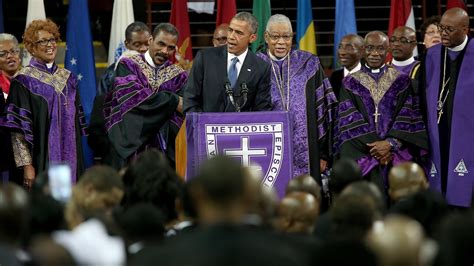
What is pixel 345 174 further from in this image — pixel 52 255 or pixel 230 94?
pixel 52 255

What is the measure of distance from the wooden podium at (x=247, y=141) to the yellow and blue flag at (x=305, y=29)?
14.6 ft

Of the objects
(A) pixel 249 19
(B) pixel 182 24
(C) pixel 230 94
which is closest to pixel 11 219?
(C) pixel 230 94

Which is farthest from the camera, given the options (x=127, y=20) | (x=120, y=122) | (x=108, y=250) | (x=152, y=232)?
(x=127, y=20)

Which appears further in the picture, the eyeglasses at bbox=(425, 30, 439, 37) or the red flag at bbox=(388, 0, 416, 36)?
the red flag at bbox=(388, 0, 416, 36)

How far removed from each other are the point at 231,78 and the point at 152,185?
3100mm

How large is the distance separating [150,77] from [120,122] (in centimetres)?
49

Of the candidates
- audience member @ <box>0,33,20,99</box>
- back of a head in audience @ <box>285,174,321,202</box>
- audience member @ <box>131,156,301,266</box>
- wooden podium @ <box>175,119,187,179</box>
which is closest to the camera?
audience member @ <box>131,156,301,266</box>

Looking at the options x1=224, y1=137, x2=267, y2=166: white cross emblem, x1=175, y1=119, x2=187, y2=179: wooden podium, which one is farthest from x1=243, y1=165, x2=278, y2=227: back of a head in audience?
x1=175, y1=119, x2=187, y2=179: wooden podium

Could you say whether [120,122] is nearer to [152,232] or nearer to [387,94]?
[387,94]

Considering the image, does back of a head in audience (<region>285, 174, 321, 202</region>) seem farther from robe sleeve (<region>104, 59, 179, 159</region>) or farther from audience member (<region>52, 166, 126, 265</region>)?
robe sleeve (<region>104, 59, 179, 159</region>)

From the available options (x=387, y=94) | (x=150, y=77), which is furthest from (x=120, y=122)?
(x=387, y=94)

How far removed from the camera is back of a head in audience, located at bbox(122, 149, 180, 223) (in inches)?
288

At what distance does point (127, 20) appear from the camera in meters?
14.2

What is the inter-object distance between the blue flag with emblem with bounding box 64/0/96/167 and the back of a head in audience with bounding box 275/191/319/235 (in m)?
7.47
